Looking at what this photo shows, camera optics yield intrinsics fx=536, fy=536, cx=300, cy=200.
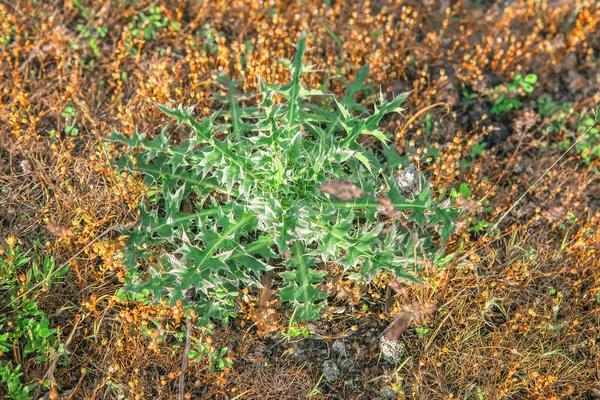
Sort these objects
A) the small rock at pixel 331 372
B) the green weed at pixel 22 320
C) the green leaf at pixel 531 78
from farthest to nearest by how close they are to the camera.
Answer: the green leaf at pixel 531 78, the small rock at pixel 331 372, the green weed at pixel 22 320

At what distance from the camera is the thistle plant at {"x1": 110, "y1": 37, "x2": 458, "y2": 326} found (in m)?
2.85

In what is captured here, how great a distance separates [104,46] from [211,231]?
1.91 m

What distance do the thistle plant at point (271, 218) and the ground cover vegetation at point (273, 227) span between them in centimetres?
1

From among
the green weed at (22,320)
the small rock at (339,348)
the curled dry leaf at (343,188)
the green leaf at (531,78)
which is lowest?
the small rock at (339,348)

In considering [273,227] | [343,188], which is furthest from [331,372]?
[343,188]

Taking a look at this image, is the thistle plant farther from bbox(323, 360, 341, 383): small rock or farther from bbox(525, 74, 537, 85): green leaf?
bbox(525, 74, 537, 85): green leaf

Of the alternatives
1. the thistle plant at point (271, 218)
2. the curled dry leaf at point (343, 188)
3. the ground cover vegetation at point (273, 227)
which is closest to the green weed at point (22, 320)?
the ground cover vegetation at point (273, 227)

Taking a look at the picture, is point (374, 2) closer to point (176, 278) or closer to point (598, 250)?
point (598, 250)

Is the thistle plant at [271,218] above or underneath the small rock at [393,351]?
above

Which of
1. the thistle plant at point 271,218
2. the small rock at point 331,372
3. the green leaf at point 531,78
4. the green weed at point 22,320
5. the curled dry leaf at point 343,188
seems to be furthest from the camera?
the green leaf at point 531,78

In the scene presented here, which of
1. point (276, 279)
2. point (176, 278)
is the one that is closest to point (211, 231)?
point (176, 278)

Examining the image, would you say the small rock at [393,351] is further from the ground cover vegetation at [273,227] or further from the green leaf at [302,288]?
the green leaf at [302,288]

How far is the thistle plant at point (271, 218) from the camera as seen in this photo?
2846 millimetres

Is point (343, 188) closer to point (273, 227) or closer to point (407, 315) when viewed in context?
point (273, 227)
